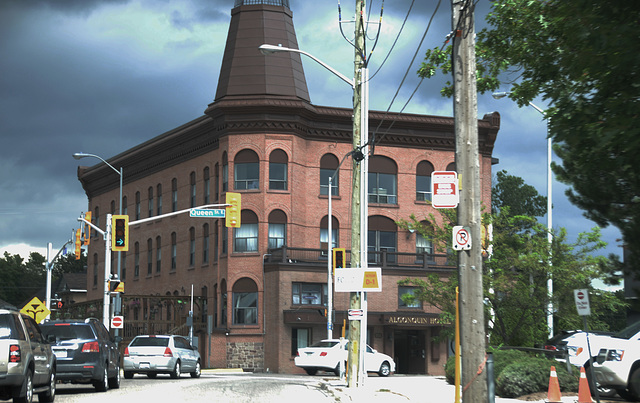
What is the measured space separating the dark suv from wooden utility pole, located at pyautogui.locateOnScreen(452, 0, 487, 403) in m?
11.5

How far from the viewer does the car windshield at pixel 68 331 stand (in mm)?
22297

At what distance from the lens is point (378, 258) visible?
186 ft

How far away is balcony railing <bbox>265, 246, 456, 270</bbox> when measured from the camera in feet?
174

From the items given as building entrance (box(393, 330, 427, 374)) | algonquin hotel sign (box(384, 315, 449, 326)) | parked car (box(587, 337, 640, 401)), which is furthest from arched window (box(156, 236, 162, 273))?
parked car (box(587, 337, 640, 401))

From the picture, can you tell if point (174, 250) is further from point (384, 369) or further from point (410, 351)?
point (384, 369)

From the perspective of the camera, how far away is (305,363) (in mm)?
39188

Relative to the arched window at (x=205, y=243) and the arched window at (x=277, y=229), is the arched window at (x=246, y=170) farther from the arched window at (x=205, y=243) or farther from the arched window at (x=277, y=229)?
the arched window at (x=205, y=243)

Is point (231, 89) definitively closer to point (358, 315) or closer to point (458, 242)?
point (358, 315)

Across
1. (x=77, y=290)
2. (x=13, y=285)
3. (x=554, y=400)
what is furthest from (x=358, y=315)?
(x=13, y=285)

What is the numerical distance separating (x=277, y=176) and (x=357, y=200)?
30267mm

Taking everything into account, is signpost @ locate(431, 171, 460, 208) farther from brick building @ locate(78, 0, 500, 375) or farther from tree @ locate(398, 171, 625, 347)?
brick building @ locate(78, 0, 500, 375)

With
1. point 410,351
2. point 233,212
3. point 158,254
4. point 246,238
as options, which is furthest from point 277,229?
point 233,212

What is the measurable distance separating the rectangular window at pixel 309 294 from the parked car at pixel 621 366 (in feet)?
113

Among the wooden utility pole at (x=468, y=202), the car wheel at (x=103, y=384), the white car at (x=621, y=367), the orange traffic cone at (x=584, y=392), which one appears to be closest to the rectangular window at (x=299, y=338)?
the car wheel at (x=103, y=384)
